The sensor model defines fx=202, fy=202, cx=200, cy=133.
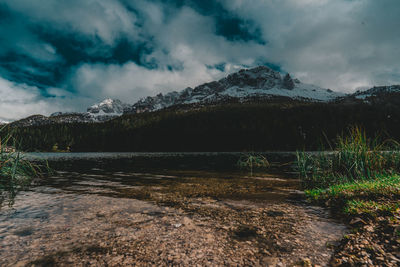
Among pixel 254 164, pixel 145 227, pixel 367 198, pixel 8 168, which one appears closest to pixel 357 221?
pixel 367 198

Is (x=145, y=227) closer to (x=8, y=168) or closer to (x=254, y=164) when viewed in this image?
(x=8, y=168)

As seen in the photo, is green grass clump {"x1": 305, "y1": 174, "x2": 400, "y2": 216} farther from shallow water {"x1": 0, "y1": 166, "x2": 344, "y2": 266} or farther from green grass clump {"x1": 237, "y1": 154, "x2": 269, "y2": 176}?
green grass clump {"x1": 237, "y1": 154, "x2": 269, "y2": 176}

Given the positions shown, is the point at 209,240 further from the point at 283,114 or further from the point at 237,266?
the point at 283,114

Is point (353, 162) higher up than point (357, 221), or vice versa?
point (353, 162)

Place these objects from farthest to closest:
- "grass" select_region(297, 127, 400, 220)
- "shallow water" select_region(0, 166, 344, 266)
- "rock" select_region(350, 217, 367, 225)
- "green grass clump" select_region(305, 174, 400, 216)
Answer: "grass" select_region(297, 127, 400, 220) → "green grass clump" select_region(305, 174, 400, 216) → "rock" select_region(350, 217, 367, 225) → "shallow water" select_region(0, 166, 344, 266)

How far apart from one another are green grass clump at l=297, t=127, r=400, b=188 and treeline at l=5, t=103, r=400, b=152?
96614mm

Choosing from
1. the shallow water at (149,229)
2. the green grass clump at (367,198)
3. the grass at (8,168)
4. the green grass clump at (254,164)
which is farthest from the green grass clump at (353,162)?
the grass at (8,168)

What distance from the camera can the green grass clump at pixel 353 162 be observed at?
36.5 ft

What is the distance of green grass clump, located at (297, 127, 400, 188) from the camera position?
1112cm

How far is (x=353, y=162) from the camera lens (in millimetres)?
11461

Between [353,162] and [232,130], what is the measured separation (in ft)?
399

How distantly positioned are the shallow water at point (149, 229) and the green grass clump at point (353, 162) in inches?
157

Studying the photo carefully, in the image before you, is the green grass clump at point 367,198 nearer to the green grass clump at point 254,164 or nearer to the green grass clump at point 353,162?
the green grass clump at point 353,162

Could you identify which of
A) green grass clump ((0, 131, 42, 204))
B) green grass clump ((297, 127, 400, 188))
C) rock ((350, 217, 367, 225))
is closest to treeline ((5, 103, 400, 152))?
green grass clump ((297, 127, 400, 188))
